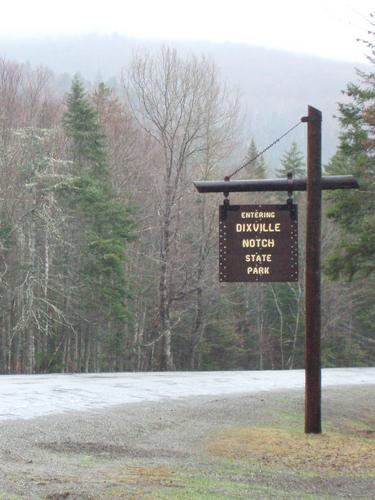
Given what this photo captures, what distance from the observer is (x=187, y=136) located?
3928 cm

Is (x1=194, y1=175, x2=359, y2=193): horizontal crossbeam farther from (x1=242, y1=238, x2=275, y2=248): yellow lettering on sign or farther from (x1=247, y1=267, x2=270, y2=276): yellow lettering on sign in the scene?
(x1=247, y1=267, x2=270, y2=276): yellow lettering on sign

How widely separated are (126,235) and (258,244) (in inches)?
1096

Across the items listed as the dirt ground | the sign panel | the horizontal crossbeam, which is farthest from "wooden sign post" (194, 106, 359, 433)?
the dirt ground

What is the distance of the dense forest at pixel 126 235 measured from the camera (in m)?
36.7

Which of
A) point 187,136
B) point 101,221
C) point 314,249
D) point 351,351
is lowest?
point 351,351

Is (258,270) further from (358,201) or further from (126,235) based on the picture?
(126,235)

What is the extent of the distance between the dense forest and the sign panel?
19.2m

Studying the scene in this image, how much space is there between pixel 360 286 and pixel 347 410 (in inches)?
1169

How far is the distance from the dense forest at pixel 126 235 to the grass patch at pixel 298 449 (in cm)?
1865

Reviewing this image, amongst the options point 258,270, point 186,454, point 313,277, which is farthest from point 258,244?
point 186,454

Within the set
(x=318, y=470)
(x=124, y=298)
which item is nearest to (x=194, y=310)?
(x=124, y=298)

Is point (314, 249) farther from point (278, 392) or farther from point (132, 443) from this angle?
point (278, 392)

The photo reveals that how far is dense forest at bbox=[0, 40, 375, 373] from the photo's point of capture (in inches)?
1444

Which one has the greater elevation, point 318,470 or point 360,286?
point 360,286
